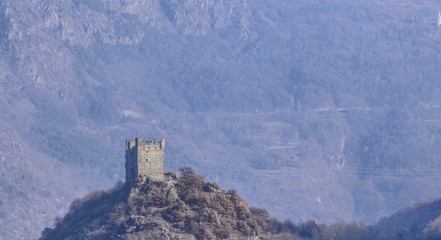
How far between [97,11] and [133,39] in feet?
13.1

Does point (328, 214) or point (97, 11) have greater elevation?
point (97, 11)

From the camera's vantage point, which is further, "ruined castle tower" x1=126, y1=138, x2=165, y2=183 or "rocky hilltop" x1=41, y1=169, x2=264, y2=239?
"ruined castle tower" x1=126, y1=138, x2=165, y2=183

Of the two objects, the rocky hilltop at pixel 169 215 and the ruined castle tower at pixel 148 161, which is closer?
the rocky hilltop at pixel 169 215

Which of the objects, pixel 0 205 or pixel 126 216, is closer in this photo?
pixel 126 216

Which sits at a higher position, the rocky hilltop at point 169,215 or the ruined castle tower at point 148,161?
the ruined castle tower at point 148,161

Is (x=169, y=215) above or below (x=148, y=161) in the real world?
below

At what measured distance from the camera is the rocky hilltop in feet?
291

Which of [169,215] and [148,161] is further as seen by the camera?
[148,161]

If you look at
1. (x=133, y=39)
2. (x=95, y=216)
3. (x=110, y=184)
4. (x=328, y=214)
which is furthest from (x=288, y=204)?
(x=95, y=216)

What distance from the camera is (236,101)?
19175 centimetres

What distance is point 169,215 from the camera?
89562 mm

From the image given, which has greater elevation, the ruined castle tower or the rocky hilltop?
the ruined castle tower

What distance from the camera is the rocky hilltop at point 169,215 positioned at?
291 ft

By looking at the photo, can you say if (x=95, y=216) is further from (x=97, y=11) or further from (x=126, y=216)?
(x=97, y=11)
